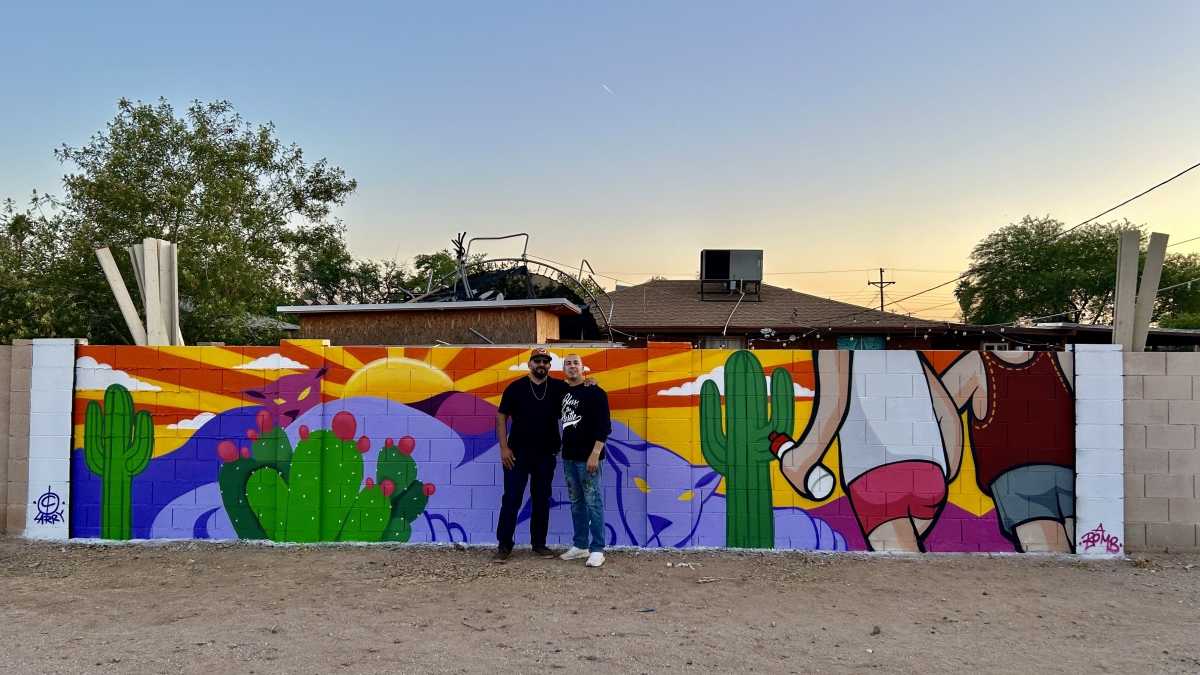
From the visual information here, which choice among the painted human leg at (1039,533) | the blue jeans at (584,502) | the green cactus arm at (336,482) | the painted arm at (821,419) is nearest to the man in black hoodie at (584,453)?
the blue jeans at (584,502)

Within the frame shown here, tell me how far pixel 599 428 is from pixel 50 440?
14.5 feet

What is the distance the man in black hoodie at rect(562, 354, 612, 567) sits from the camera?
537cm

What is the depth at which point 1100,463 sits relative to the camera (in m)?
5.58

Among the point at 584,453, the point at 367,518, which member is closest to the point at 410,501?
the point at 367,518

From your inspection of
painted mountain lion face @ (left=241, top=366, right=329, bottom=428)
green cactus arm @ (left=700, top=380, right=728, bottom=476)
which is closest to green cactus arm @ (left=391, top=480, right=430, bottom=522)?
painted mountain lion face @ (left=241, top=366, right=329, bottom=428)

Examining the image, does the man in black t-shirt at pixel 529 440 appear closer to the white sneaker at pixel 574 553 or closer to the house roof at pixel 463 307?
the white sneaker at pixel 574 553

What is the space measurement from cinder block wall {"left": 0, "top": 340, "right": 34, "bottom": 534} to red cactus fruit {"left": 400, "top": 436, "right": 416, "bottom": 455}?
3.01m

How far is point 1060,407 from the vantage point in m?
5.64

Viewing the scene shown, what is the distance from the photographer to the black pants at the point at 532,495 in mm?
5484

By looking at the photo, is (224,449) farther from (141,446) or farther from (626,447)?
(626,447)

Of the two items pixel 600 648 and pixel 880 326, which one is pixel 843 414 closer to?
pixel 600 648

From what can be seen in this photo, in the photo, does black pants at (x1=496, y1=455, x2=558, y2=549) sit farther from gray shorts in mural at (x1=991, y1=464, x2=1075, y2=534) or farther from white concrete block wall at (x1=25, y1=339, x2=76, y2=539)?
white concrete block wall at (x1=25, y1=339, x2=76, y2=539)

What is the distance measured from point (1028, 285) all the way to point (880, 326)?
722 inches
